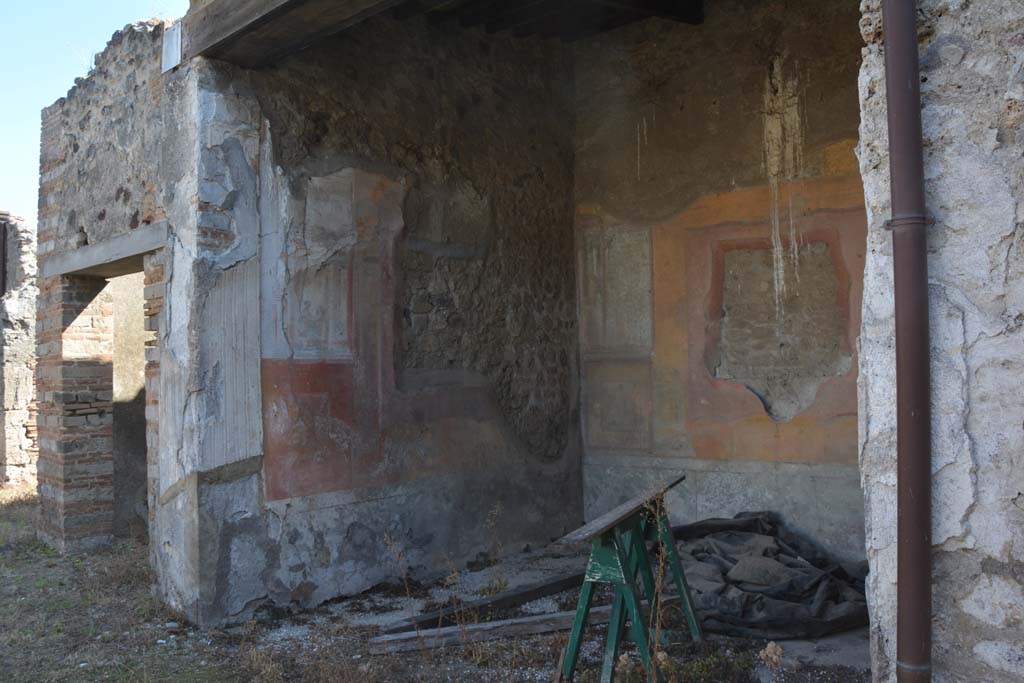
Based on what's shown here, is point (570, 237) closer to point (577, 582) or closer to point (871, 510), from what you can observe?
point (577, 582)

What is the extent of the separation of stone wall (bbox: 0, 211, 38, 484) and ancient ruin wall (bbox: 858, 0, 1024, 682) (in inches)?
368

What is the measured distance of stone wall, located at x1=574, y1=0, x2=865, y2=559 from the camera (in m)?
5.46

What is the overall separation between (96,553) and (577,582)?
3.49 metres

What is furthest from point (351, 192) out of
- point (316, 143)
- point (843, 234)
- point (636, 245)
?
point (843, 234)

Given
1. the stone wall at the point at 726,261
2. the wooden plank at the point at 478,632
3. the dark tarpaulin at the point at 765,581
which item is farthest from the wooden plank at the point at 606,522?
the stone wall at the point at 726,261

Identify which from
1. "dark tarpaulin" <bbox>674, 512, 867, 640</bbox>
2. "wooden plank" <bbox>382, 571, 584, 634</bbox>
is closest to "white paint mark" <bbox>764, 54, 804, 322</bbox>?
"dark tarpaulin" <bbox>674, 512, 867, 640</bbox>

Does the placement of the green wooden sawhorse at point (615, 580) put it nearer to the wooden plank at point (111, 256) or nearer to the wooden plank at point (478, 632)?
the wooden plank at point (478, 632)

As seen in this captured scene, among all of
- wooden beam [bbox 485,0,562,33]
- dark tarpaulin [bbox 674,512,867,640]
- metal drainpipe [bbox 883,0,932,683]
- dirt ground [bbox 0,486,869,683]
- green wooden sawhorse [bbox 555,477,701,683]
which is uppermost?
wooden beam [bbox 485,0,562,33]

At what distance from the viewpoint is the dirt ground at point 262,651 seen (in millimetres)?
3594

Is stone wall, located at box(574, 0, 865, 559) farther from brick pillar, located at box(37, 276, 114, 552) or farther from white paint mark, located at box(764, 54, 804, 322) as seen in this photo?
brick pillar, located at box(37, 276, 114, 552)

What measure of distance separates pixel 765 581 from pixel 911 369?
2.68 m

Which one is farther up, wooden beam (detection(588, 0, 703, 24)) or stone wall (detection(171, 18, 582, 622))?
wooden beam (detection(588, 0, 703, 24))

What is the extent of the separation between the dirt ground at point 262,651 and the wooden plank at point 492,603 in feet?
0.68

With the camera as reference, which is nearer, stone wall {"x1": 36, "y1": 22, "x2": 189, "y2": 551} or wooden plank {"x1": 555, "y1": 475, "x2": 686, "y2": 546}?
wooden plank {"x1": 555, "y1": 475, "x2": 686, "y2": 546}
